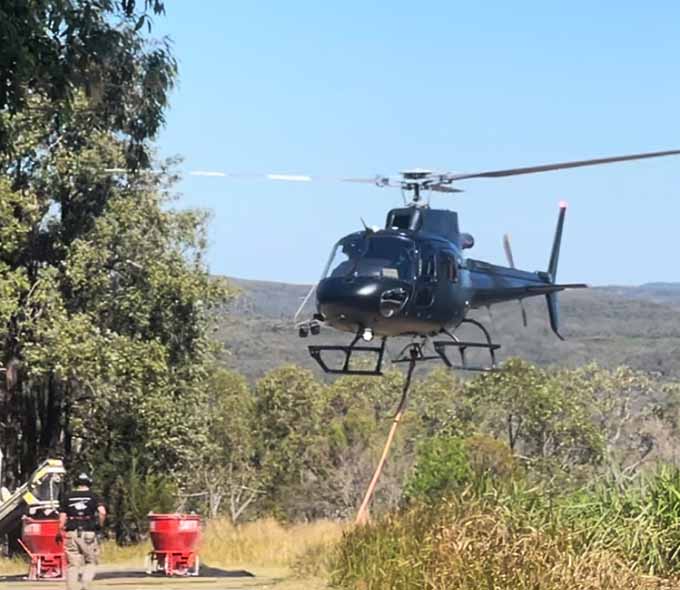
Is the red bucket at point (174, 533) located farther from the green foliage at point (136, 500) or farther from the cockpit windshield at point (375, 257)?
the green foliage at point (136, 500)

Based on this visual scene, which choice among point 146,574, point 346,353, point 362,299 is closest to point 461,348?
point 346,353

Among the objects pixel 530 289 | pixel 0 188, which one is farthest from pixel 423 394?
pixel 530 289

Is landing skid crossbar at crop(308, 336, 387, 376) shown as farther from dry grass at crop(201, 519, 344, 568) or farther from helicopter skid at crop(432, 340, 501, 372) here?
Answer: dry grass at crop(201, 519, 344, 568)

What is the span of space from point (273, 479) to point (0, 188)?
31.2 meters

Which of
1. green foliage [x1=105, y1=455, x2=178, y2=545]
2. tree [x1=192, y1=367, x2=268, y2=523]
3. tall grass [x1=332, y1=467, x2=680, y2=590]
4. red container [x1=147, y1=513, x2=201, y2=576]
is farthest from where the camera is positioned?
tree [x1=192, y1=367, x2=268, y2=523]

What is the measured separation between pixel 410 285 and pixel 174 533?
492cm

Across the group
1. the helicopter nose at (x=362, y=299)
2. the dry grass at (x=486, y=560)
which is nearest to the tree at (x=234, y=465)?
the helicopter nose at (x=362, y=299)

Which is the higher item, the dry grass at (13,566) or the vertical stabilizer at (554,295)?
the vertical stabilizer at (554,295)

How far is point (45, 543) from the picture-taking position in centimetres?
2089

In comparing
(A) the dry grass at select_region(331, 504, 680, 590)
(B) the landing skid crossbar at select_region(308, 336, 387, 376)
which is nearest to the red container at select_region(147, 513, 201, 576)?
(B) the landing skid crossbar at select_region(308, 336, 387, 376)

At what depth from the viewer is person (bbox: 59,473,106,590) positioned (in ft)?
50.6

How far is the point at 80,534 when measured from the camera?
15.4m

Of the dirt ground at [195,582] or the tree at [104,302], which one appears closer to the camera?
the dirt ground at [195,582]

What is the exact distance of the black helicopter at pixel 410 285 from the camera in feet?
60.6
